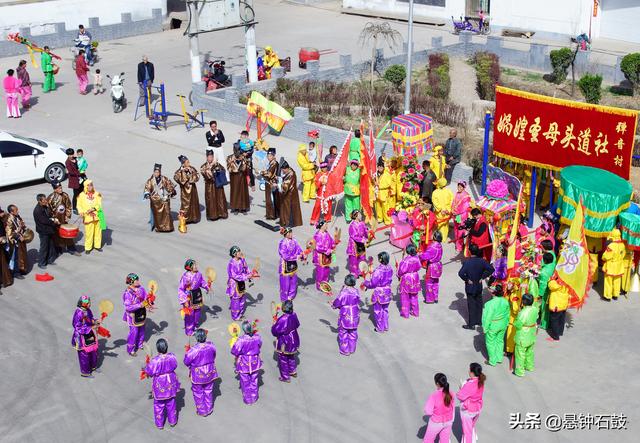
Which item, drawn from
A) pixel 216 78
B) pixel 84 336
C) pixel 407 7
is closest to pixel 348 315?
pixel 84 336

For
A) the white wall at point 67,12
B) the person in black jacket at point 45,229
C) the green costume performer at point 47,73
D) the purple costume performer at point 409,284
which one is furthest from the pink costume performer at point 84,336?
the white wall at point 67,12

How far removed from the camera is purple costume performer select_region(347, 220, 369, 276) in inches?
667

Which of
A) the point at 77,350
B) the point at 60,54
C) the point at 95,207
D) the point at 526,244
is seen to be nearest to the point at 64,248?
the point at 95,207

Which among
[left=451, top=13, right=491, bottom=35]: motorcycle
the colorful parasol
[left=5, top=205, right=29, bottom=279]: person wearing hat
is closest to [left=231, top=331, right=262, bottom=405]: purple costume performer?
[left=5, top=205, right=29, bottom=279]: person wearing hat

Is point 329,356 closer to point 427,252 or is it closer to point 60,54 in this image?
point 427,252

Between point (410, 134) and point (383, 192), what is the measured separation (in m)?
2.40

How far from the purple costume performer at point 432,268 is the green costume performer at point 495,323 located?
1938 mm

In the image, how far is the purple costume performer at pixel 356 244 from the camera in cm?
1695

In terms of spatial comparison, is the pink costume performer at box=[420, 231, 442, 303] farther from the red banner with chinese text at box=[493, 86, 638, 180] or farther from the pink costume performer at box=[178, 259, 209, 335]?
the red banner with chinese text at box=[493, 86, 638, 180]

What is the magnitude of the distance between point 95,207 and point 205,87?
34.1ft

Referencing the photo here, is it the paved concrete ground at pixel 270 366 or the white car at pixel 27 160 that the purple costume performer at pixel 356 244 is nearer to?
the paved concrete ground at pixel 270 366

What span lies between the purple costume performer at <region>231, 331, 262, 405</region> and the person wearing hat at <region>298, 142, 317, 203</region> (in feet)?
25.5

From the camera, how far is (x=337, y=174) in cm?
1900

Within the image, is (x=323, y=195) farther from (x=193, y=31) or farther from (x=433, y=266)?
(x=193, y=31)
